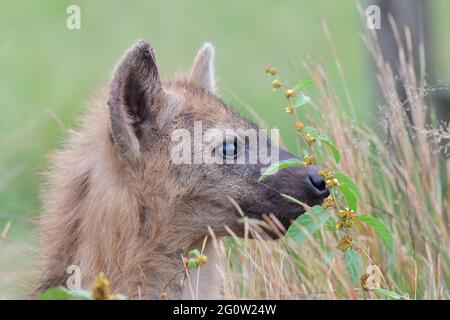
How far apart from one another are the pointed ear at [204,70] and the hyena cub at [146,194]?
2.06 ft

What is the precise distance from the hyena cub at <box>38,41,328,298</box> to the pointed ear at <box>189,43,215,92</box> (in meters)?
0.63

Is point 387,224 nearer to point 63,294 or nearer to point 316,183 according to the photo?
point 316,183

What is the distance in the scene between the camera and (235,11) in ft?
59.8

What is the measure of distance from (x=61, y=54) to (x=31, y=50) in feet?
1.43

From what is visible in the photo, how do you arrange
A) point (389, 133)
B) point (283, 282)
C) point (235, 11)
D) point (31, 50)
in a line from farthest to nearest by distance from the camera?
1. point (235, 11)
2. point (31, 50)
3. point (389, 133)
4. point (283, 282)

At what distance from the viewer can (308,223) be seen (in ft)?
16.8

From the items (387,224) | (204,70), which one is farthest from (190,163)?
(387,224)

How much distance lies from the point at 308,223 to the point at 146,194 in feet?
2.81

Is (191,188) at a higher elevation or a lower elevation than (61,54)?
lower
